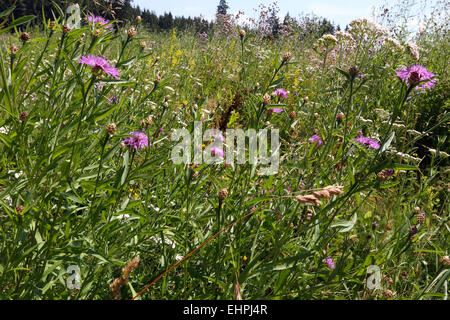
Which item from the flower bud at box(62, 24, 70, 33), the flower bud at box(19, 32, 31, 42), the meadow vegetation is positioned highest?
the flower bud at box(62, 24, 70, 33)

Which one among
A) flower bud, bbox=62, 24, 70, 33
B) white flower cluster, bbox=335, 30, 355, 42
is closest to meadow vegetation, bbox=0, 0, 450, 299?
flower bud, bbox=62, 24, 70, 33

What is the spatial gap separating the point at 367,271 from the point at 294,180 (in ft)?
1.86

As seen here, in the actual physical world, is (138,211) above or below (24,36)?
below

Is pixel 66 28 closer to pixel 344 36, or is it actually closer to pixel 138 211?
pixel 138 211

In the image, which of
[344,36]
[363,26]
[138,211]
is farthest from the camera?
[344,36]

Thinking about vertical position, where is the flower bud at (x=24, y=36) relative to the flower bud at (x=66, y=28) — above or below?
below

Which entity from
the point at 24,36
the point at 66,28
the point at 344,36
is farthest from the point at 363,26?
the point at 24,36

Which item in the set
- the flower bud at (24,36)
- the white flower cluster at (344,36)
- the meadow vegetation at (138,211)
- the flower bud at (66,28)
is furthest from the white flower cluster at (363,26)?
the flower bud at (24,36)

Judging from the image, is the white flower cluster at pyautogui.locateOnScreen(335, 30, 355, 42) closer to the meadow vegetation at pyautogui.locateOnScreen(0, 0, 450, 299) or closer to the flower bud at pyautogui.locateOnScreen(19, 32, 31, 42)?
the meadow vegetation at pyautogui.locateOnScreen(0, 0, 450, 299)

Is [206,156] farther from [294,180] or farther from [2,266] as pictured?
[2,266]

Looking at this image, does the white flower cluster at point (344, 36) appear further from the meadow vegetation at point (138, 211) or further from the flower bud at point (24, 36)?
the flower bud at point (24, 36)

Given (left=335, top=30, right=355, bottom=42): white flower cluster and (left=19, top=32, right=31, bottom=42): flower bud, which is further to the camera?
(left=335, top=30, right=355, bottom=42): white flower cluster

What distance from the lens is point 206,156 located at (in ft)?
4.88

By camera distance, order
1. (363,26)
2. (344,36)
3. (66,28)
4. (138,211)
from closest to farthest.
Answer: (66,28) < (138,211) < (363,26) < (344,36)
